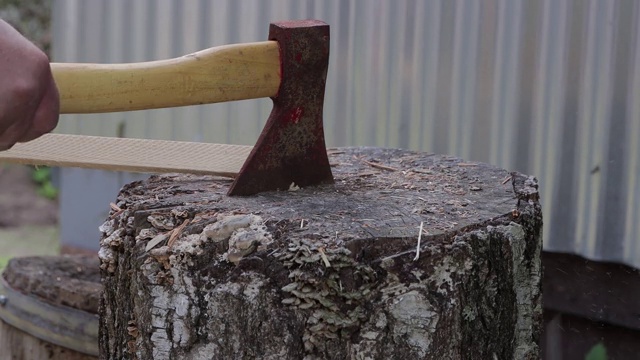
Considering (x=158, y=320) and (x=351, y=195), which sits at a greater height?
(x=351, y=195)

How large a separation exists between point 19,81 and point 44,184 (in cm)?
574

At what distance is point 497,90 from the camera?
11.3ft

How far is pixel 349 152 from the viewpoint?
2789mm

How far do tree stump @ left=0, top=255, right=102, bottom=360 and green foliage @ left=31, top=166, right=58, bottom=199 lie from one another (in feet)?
12.8

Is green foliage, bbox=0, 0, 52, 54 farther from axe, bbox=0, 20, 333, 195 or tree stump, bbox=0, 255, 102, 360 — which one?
axe, bbox=0, 20, 333, 195

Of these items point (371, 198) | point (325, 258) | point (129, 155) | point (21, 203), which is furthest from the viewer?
point (21, 203)

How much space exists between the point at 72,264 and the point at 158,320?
63.8 inches

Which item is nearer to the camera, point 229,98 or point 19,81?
point 19,81

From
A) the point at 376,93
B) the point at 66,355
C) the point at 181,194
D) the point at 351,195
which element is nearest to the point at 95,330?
the point at 66,355

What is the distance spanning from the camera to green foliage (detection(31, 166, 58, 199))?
6.94 meters

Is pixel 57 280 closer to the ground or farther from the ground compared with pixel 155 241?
closer to the ground

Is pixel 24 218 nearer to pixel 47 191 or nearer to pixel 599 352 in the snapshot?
pixel 47 191

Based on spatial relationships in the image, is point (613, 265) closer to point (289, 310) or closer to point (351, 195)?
point (351, 195)

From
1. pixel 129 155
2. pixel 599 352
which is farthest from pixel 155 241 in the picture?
pixel 599 352
